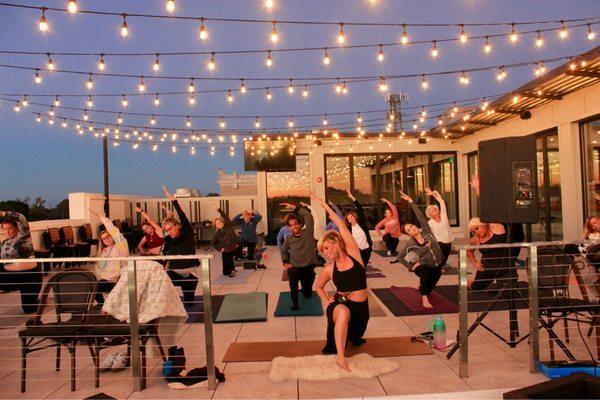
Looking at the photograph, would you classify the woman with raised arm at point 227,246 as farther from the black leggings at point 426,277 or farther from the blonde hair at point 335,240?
the blonde hair at point 335,240

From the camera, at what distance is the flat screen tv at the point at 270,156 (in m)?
15.0

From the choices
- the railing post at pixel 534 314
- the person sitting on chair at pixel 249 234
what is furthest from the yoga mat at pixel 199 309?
A: the person sitting on chair at pixel 249 234

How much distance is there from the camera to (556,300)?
3803mm

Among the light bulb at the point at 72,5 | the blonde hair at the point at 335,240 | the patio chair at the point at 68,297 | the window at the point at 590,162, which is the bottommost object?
the patio chair at the point at 68,297

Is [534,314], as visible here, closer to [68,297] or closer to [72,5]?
[68,297]

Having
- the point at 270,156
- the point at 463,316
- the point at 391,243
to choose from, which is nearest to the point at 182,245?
the point at 463,316

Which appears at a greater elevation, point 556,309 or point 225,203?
point 225,203

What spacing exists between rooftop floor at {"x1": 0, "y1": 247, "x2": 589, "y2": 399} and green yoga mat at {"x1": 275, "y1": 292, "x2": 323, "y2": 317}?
1.11 ft

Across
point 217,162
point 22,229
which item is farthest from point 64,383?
point 217,162

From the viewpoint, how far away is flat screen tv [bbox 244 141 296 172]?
1502 centimetres

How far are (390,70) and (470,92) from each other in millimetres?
18468

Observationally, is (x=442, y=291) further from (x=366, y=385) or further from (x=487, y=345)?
(x=366, y=385)

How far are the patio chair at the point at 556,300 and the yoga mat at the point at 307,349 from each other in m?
1.01

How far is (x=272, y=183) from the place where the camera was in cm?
1577
